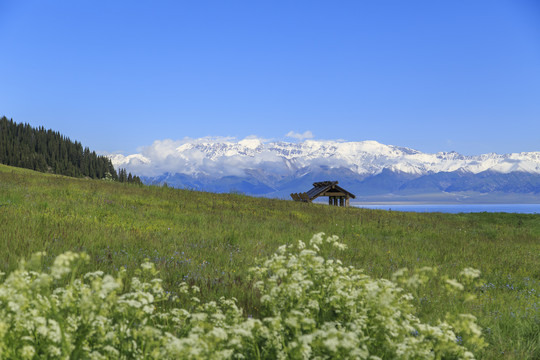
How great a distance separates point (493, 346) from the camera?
179 inches

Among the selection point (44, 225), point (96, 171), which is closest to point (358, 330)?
point (44, 225)

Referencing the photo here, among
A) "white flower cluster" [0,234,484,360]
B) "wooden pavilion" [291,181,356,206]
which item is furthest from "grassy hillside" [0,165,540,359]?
"wooden pavilion" [291,181,356,206]

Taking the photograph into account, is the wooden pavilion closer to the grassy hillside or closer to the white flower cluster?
the grassy hillside

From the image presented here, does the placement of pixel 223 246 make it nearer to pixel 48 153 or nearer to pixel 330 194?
pixel 330 194

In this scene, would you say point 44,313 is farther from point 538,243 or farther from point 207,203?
point 538,243

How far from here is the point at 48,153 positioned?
6038 inches

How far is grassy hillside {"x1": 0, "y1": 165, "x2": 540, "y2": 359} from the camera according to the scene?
18.7 ft

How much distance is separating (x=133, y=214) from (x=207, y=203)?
17.9 feet

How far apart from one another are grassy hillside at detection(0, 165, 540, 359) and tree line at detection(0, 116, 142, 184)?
129507mm

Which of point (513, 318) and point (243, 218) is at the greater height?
point (243, 218)

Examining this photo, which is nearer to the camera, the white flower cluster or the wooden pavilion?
the white flower cluster

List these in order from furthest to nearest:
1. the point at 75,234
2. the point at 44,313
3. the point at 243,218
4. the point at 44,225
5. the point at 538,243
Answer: the point at 538,243 → the point at 243,218 → the point at 44,225 → the point at 75,234 → the point at 44,313

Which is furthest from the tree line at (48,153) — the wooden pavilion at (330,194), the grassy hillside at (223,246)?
the grassy hillside at (223,246)

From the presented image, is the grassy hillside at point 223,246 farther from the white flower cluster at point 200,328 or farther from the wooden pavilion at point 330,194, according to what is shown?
the wooden pavilion at point 330,194
